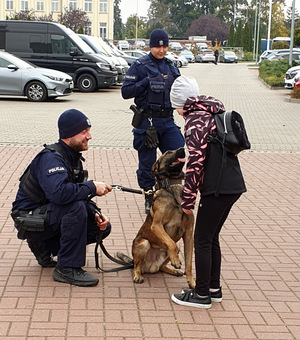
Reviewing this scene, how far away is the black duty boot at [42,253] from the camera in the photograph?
16.5ft

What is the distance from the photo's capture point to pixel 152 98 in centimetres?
695

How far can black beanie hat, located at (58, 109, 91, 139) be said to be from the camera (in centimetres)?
472

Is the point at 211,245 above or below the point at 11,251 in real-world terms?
above

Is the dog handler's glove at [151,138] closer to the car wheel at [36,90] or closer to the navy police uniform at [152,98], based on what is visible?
the navy police uniform at [152,98]

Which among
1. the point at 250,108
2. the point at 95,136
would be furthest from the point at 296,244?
the point at 250,108

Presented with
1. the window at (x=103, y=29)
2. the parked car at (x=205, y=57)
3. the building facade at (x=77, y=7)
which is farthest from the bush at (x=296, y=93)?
the window at (x=103, y=29)

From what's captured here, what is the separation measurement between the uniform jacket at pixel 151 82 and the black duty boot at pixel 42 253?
2.44 m

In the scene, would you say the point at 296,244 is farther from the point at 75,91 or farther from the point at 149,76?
the point at 75,91

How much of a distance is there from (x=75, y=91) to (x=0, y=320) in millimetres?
21239

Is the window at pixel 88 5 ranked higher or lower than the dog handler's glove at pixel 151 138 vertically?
higher

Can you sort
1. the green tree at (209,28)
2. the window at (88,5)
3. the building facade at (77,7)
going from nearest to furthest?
the building facade at (77,7)
the window at (88,5)
the green tree at (209,28)

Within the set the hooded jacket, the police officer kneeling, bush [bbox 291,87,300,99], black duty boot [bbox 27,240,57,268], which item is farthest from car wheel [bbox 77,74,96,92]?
the hooded jacket

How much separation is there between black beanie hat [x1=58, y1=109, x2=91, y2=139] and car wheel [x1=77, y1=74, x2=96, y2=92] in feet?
64.5

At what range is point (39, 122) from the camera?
49.2 ft
